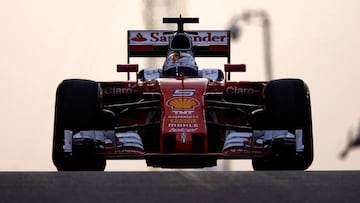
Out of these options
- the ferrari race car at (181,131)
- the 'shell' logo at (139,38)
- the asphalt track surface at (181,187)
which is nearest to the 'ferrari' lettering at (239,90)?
the ferrari race car at (181,131)

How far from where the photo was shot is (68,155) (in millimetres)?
14805

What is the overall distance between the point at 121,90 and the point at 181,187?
942 cm

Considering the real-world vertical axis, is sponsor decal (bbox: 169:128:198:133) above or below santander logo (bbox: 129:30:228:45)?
below

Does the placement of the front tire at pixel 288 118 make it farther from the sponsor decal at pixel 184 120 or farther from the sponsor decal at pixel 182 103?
the sponsor decal at pixel 182 103

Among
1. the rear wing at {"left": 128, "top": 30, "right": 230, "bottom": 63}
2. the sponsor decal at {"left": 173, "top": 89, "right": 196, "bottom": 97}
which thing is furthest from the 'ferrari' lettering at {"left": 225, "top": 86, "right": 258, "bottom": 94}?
the rear wing at {"left": 128, "top": 30, "right": 230, "bottom": 63}

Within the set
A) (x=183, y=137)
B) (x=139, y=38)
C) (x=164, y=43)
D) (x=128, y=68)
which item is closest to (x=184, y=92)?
(x=183, y=137)

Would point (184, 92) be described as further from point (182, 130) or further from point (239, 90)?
point (239, 90)

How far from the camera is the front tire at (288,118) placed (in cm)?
1474

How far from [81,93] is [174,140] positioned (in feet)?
4.93

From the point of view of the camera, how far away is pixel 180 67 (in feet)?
62.4

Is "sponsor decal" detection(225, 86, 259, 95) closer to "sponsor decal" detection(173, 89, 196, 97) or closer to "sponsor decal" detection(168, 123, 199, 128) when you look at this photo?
"sponsor decal" detection(173, 89, 196, 97)

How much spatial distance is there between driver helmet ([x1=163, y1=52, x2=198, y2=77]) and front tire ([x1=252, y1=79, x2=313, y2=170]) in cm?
412

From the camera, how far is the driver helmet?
1900 centimetres

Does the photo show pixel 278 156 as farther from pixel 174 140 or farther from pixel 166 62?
pixel 166 62
